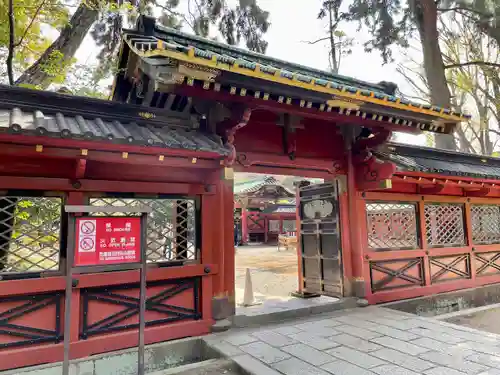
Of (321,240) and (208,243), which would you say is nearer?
(208,243)

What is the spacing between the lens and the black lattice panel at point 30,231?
3861mm

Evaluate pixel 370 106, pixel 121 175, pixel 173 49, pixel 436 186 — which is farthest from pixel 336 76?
pixel 121 175

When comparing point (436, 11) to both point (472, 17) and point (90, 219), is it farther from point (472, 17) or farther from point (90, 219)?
point (90, 219)

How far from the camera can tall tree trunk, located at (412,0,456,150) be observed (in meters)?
11.9

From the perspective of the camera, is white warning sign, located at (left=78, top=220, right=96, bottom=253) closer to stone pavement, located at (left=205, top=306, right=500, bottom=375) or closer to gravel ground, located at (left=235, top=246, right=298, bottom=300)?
stone pavement, located at (left=205, top=306, right=500, bottom=375)

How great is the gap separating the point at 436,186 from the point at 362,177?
2.01 metres

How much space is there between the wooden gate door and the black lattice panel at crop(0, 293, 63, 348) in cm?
465

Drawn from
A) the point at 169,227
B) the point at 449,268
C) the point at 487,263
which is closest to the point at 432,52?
the point at 487,263

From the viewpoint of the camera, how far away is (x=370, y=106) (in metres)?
5.36

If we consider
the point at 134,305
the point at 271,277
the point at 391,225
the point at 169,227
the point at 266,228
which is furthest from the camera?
the point at 266,228

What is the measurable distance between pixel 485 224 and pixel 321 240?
4.58 m

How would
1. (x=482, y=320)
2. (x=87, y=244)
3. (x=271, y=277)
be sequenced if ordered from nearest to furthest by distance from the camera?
(x=87, y=244), (x=482, y=320), (x=271, y=277)

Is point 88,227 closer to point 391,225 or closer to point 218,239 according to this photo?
point 218,239

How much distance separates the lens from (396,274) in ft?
22.0
